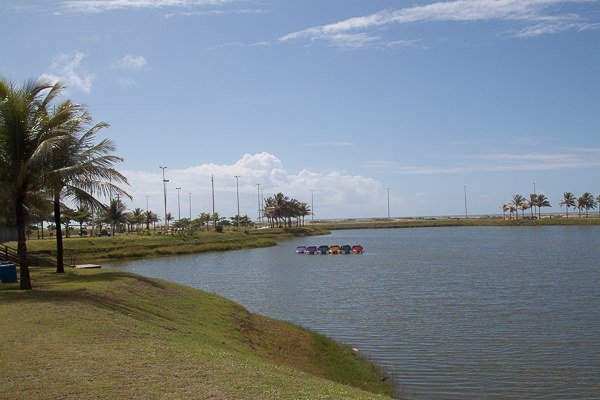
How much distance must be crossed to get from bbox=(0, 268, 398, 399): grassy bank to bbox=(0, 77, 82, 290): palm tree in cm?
374

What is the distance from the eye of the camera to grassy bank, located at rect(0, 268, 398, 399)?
789 centimetres

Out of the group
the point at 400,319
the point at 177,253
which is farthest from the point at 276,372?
the point at 177,253

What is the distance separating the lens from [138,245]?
224 ft

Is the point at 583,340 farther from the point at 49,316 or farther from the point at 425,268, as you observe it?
the point at 425,268

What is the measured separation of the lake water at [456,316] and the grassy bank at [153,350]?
282 centimetres

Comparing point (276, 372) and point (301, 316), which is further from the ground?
point (276, 372)

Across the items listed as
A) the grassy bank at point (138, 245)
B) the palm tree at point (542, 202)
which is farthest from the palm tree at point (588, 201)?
the grassy bank at point (138, 245)

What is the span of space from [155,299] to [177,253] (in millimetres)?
54292

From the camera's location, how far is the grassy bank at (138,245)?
177 ft

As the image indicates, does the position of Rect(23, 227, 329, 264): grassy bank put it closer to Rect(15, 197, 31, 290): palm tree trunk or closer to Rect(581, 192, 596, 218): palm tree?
Rect(15, 197, 31, 290): palm tree trunk

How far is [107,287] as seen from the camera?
18953mm

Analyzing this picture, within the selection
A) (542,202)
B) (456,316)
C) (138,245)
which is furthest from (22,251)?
(542,202)

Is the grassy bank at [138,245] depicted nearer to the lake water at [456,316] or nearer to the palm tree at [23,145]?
the lake water at [456,316]

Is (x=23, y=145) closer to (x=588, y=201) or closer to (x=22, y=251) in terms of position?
(x=22, y=251)
